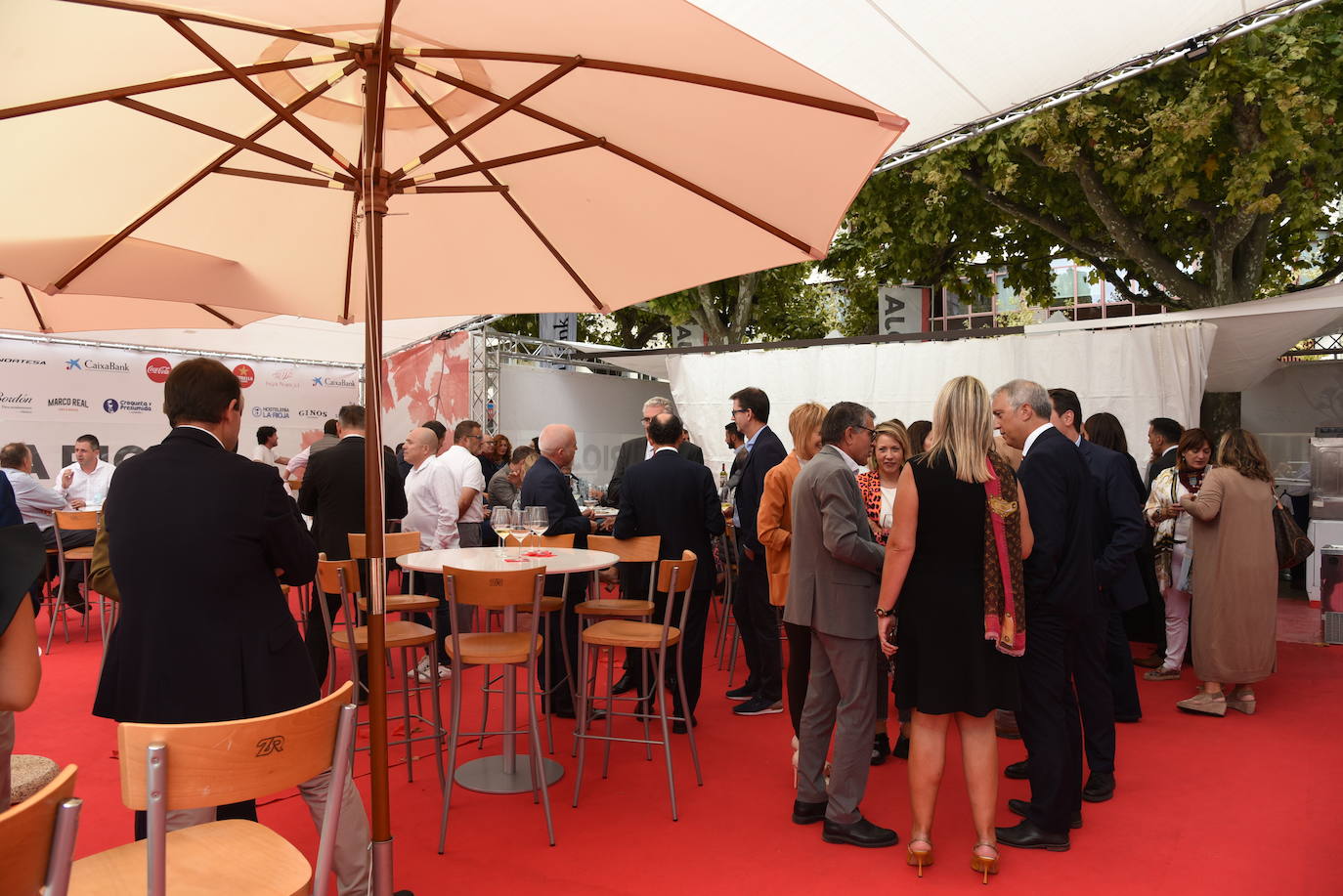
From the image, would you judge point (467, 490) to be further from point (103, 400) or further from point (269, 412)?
point (269, 412)

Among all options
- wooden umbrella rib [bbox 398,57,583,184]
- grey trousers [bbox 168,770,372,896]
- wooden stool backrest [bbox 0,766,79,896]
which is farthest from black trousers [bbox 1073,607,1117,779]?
wooden stool backrest [bbox 0,766,79,896]

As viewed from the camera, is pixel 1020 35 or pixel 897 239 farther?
pixel 897 239

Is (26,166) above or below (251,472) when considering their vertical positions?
above

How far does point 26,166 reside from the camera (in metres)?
2.84

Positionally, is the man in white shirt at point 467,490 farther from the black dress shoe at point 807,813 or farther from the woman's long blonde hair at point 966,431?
the woman's long blonde hair at point 966,431

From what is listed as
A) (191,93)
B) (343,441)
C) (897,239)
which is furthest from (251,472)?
(897,239)

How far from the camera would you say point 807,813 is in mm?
3838

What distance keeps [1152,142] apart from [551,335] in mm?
11027

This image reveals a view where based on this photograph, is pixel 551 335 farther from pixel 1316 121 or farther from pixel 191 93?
pixel 191 93

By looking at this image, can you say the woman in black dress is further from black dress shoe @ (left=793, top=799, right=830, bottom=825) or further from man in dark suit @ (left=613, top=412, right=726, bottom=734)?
man in dark suit @ (left=613, top=412, right=726, bottom=734)

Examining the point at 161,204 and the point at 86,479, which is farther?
the point at 86,479

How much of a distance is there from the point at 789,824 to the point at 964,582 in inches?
51.6

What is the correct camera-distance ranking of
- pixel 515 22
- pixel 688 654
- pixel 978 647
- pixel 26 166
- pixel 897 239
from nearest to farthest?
pixel 515 22 < pixel 26 166 < pixel 978 647 < pixel 688 654 < pixel 897 239

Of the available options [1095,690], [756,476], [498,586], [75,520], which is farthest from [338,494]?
[1095,690]
